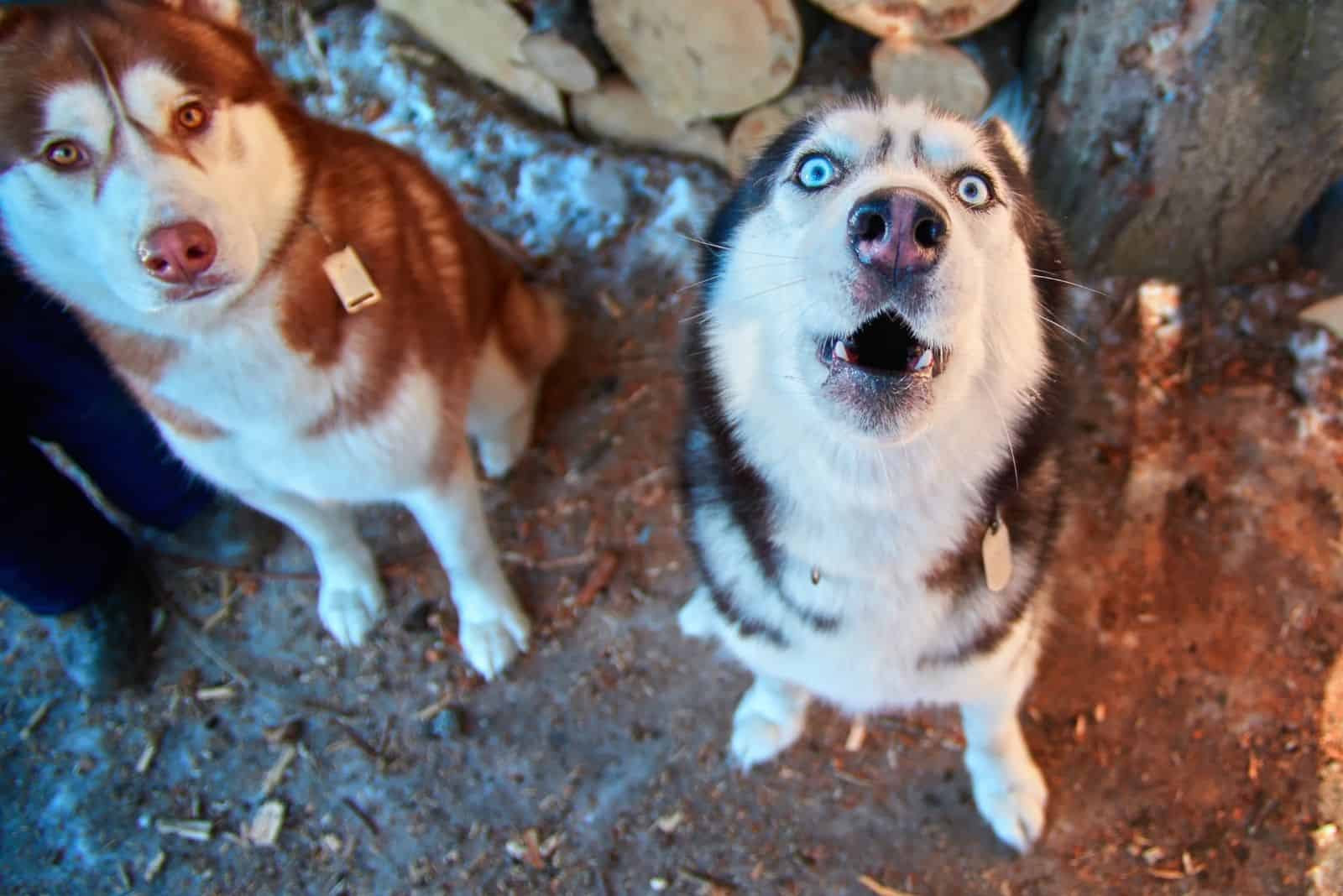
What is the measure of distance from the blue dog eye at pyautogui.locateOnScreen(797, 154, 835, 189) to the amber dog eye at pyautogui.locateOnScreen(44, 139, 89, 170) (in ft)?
3.86

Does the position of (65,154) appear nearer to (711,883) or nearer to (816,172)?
(816,172)

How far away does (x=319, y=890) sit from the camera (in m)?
2.22

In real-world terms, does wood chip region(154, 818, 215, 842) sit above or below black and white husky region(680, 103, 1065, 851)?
below

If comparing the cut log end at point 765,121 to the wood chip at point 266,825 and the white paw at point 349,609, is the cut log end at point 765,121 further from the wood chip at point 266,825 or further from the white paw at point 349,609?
the wood chip at point 266,825

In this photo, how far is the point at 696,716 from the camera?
2369 millimetres

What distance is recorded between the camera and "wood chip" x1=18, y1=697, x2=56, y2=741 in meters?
2.50

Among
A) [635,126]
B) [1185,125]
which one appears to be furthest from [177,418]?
[1185,125]

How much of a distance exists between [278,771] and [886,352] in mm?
2042

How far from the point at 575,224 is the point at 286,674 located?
1.77 m

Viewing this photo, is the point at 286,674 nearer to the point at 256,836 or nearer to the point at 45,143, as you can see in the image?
the point at 256,836

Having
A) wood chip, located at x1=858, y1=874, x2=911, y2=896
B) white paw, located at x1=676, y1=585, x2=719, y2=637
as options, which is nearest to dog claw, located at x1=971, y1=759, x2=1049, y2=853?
wood chip, located at x1=858, y1=874, x2=911, y2=896

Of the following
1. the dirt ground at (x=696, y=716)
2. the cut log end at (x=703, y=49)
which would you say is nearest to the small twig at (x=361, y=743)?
the dirt ground at (x=696, y=716)

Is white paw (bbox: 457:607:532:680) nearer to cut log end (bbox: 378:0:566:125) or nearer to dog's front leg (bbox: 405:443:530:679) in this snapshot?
dog's front leg (bbox: 405:443:530:679)

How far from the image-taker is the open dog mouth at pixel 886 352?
4.02ft
